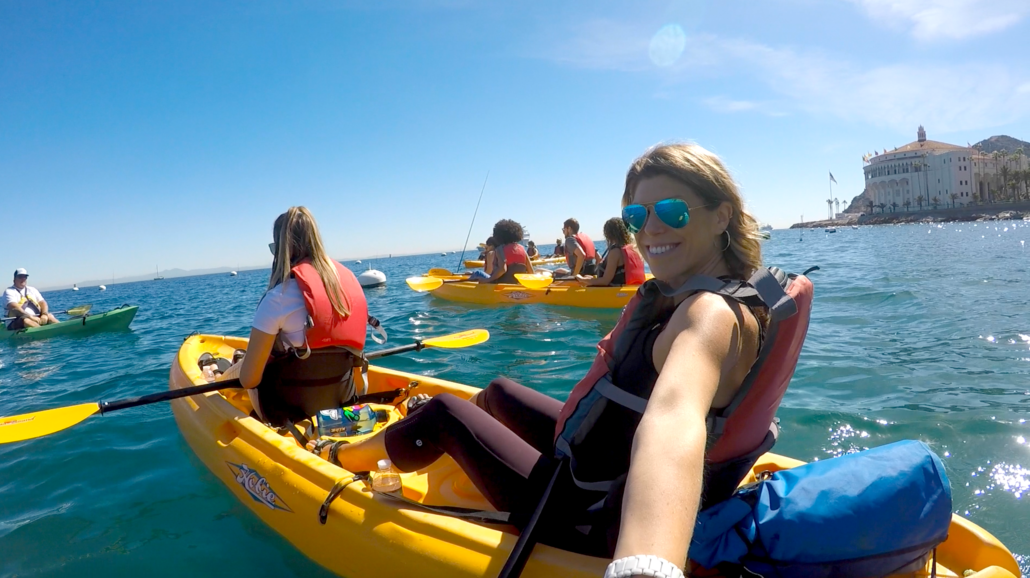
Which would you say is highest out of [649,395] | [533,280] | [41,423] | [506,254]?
[506,254]

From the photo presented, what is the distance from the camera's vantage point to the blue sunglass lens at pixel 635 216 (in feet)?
5.92

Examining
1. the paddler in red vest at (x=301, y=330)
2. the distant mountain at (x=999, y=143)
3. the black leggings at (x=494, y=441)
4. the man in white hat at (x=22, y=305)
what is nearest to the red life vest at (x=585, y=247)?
the paddler in red vest at (x=301, y=330)

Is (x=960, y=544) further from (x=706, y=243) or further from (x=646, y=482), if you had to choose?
(x=646, y=482)

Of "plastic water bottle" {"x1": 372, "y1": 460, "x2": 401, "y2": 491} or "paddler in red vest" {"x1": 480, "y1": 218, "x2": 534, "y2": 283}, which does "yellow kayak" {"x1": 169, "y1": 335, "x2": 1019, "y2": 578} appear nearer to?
"plastic water bottle" {"x1": 372, "y1": 460, "x2": 401, "y2": 491}

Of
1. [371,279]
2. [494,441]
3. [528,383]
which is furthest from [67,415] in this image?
[371,279]

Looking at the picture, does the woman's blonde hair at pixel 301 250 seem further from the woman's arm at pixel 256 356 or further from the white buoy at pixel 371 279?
the white buoy at pixel 371 279

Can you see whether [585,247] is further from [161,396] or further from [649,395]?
[649,395]

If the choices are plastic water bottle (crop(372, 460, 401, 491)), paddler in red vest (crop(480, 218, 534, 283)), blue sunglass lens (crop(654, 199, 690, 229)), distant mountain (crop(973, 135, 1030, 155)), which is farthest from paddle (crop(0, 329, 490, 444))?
distant mountain (crop(973, 135, 1030, 155))

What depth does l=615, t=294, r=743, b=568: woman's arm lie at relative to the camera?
1087 mm

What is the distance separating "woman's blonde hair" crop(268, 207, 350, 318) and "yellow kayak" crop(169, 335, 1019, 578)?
0.94m

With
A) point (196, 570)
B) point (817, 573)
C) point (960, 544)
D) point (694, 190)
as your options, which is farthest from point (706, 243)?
point (196, 570)

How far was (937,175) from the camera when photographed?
96750mm

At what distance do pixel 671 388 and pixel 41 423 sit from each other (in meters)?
4.79

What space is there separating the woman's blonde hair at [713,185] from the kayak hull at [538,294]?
8.21m
